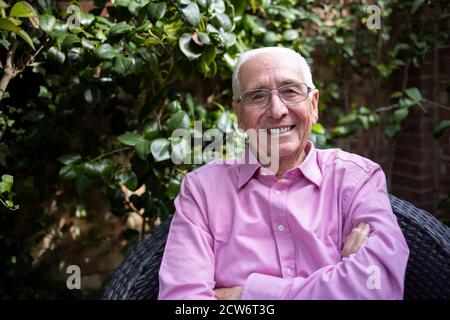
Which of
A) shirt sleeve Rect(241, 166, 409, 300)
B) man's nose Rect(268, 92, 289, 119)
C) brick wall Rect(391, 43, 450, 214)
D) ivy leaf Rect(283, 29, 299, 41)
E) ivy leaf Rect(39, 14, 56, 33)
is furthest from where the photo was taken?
brick wall Rect(391, 43, 450, 214)

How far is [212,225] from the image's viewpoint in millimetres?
1282

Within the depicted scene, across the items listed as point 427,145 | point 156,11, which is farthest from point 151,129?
point 427,145

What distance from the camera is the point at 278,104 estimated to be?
1278 millimetres

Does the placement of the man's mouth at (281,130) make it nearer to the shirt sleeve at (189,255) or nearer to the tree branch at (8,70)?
the shirt sleeve at (189,255)

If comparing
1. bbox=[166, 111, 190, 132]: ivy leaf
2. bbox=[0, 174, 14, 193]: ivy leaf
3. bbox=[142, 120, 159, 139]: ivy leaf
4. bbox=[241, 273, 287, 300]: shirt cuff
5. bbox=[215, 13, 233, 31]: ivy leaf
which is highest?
bbox=[215, 13, 233, 31]: ivy leaf

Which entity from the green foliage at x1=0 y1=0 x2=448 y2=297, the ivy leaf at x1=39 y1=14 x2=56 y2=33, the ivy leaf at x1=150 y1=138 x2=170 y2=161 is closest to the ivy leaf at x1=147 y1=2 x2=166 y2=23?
the green foliage at x1=0 y1=0 x2=448 y2=297

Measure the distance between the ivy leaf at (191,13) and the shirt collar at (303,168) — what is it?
19.4 inches

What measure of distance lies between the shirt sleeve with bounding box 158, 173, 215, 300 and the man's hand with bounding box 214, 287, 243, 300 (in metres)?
0.02

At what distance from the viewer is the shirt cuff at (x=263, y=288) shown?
3.61 feet

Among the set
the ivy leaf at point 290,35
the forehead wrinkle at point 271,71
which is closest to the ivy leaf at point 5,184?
the forehead wrinkle at point 271,71

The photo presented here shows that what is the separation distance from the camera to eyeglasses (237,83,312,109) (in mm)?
1293

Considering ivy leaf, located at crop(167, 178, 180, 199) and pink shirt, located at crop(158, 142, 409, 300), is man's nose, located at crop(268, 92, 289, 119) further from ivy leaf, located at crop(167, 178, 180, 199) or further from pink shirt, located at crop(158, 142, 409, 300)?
ivy leaf, located at crop(167, 178, 180, 199)

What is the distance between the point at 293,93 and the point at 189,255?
572mm
